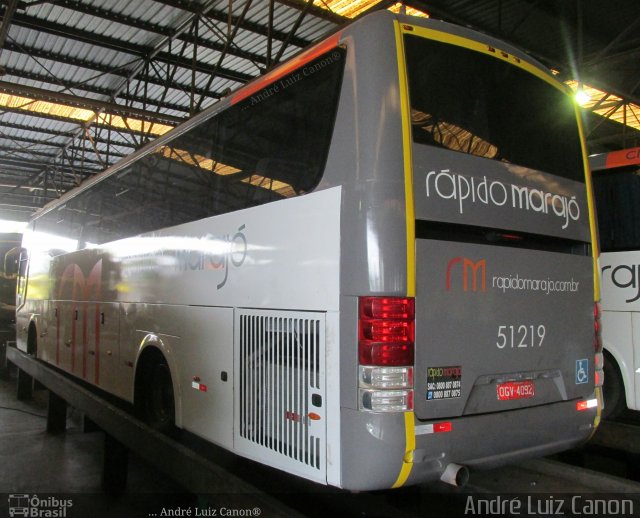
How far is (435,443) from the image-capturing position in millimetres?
2938

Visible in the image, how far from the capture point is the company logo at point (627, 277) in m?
5.34

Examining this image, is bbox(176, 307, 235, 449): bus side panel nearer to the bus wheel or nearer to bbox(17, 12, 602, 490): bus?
bbox(17, 12, 602, 490): bus

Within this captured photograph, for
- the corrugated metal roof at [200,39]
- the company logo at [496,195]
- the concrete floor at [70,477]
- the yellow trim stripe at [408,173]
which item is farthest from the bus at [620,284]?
the concrete floor at [70,477]

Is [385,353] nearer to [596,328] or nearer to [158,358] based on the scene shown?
[596,328]

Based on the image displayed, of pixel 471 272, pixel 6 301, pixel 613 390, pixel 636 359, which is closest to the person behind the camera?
pixel 471 272

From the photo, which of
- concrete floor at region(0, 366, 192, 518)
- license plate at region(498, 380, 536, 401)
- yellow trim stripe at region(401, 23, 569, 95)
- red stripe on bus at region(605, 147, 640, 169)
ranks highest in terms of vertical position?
yellow trim stripe at region(401, 23, 569, 95)

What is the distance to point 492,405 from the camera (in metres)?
3.23

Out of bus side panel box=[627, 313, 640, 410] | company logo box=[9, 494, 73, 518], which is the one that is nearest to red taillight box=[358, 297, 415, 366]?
company logo box=[9, 494, 73, 518]

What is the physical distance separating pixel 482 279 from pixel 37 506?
4190 millimetres

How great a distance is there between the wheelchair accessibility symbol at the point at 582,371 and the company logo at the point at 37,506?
4217 mm

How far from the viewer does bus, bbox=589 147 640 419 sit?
5.34m

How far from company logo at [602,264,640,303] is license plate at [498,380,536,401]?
2.60 meters

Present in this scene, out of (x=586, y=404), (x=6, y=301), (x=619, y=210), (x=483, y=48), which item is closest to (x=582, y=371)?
(x=586, y=404)

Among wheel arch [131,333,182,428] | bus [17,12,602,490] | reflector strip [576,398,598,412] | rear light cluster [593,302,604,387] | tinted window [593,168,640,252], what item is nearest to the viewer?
bus [17,12,602,490]
